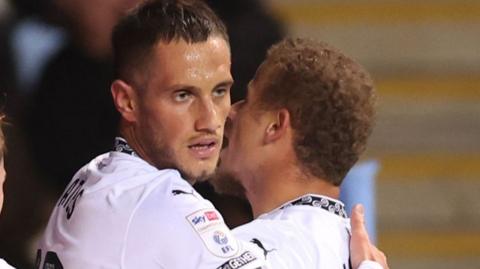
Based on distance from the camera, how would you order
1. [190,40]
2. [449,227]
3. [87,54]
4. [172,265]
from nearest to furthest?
[172,265], [190,40], [87,54], [449,227]

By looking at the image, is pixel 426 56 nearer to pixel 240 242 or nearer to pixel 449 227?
pixel 449 227

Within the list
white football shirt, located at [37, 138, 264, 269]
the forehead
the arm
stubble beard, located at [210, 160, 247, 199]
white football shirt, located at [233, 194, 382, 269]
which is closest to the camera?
white football shirt, located at [37, 138, 264, 269]

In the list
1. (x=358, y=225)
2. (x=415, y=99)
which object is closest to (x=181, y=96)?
(x=358, y=225)

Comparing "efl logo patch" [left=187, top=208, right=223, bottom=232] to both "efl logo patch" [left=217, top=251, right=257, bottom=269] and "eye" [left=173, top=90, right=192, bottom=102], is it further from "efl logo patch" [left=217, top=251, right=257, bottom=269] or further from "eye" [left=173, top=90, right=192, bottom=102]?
"eye" [left=173, top=90, right=192, bottom=102]

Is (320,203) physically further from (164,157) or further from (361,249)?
(164,157)

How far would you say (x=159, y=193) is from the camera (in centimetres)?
420

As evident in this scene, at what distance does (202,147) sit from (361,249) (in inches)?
25.0

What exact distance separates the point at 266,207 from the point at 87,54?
1443mm

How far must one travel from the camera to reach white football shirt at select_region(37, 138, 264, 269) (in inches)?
162

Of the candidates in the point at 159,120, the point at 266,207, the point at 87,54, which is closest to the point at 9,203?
the point at 87,54

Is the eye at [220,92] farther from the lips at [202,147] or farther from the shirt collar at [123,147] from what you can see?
the shirt collar at [123,147]

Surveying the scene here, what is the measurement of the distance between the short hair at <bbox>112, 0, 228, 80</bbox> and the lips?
0.26 m

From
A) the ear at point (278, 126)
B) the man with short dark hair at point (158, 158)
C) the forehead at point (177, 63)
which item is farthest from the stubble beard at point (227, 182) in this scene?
the forehead at point (177, 63)

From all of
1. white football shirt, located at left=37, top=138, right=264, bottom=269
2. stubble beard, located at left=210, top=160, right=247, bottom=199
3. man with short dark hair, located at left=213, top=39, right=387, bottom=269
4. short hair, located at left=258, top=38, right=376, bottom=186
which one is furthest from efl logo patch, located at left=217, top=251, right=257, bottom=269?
stubble beard, located at left=210, top=160, right=247, bottom=199
